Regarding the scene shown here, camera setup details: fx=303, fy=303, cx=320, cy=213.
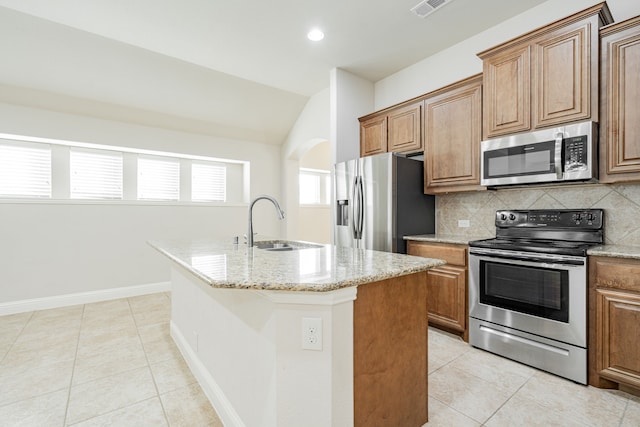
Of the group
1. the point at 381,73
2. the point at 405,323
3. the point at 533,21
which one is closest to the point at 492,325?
the point at 405,323

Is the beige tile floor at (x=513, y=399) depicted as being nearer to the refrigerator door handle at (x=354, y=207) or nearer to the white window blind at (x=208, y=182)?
the refrigerator door handle at (x=354, y=207)

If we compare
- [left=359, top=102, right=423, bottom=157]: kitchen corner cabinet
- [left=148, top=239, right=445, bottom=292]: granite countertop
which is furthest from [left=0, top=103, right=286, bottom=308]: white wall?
[left=148, top=239, right=445, bottom=292]: granite countertop

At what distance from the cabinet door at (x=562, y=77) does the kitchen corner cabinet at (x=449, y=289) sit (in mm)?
1202

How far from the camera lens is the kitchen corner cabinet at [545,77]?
2.07 m

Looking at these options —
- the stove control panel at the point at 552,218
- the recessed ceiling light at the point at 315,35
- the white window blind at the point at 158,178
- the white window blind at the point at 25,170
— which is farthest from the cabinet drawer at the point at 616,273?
the white window blind at the point at 25,170

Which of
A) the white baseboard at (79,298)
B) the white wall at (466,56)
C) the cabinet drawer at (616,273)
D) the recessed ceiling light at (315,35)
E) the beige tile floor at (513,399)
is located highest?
the recessed ceiling light at (315,35)

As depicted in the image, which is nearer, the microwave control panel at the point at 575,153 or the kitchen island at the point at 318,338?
the kitchen island at the point at 318,338

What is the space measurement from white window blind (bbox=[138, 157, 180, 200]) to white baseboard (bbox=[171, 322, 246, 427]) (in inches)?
107

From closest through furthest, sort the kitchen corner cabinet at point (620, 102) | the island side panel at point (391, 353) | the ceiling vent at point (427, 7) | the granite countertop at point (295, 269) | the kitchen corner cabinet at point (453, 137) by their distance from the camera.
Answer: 1. the granite countertop at point (295, 269)
2. the island side panel at point (391, 353)
3. the kitchen corner cabinet at point (620, 102)
4. the ceiling vent at point (427, 7)
5. the kitchen corner cabinet at point (453, 137)

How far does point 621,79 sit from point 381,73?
2.44 m

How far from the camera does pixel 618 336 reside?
1.85m

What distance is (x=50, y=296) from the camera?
370 cm

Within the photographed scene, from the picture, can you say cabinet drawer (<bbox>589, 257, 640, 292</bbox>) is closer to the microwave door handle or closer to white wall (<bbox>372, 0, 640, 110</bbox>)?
the microwave door handle

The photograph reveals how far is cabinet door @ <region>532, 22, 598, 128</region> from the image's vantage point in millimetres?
2084
